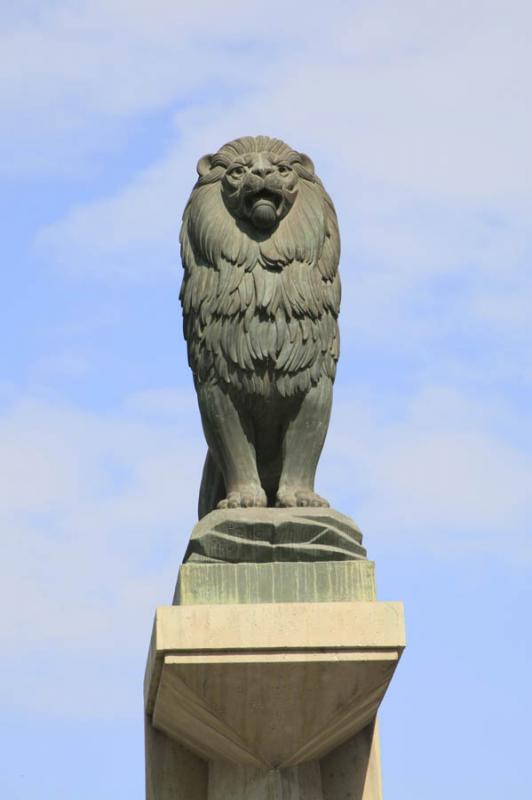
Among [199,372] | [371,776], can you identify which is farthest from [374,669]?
[199,372]

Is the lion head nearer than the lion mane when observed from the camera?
No

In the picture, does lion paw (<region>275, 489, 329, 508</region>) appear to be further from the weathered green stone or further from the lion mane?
the lion mane

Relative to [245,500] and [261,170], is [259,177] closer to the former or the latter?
[261,170]

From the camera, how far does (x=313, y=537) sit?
10.7 metres

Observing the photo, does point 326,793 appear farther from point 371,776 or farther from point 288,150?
point 288,150

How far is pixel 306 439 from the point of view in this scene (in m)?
11.1

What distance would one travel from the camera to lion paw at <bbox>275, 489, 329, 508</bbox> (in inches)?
429

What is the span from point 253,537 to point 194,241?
5.80 feet

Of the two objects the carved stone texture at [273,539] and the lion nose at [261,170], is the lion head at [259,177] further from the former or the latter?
the carved stone texture at [273,539]

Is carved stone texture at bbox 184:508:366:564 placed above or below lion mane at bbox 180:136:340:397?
below

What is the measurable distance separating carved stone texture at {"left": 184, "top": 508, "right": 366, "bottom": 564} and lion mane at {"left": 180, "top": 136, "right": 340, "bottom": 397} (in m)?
0.76

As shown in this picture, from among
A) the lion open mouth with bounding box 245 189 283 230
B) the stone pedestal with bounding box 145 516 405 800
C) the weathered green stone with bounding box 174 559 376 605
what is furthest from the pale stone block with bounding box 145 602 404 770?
the lion open mouth with bounding box 245 189 283 230

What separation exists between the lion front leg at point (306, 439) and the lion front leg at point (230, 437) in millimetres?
182

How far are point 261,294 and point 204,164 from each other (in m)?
0.98
